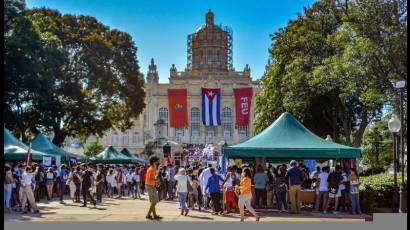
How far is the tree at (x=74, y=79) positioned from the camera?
119 ft

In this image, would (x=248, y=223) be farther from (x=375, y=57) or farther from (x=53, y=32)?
(x=53, y=32)

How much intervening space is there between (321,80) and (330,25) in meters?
5.83

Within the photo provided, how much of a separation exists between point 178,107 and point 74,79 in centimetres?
1962

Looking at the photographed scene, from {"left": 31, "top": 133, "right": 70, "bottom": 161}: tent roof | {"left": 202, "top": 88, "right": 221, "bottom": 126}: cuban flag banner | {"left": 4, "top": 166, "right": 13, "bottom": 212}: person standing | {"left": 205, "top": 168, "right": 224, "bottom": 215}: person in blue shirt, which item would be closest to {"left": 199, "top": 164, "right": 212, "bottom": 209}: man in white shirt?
{"left": 205, "top": 168, "right": 224, "bottom": 215}: person in blue shirt

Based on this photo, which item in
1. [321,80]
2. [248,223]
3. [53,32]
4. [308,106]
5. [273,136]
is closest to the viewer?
[248,223]

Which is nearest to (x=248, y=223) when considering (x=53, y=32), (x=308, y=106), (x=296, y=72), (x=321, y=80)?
(x=321, y=80)

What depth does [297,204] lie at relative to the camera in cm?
1914

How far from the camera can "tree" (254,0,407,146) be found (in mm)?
24125

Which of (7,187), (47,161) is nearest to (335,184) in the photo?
(7,187)

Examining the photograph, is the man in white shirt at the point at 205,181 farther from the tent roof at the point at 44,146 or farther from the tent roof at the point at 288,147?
the tent roof at the point at 44,146

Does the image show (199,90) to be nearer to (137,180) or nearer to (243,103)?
(243,103)

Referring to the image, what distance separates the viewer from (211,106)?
55.1 meters

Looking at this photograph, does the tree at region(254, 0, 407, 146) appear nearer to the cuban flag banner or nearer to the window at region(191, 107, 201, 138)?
the cuban flag banner

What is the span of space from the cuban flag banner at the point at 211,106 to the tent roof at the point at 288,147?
109 ft
